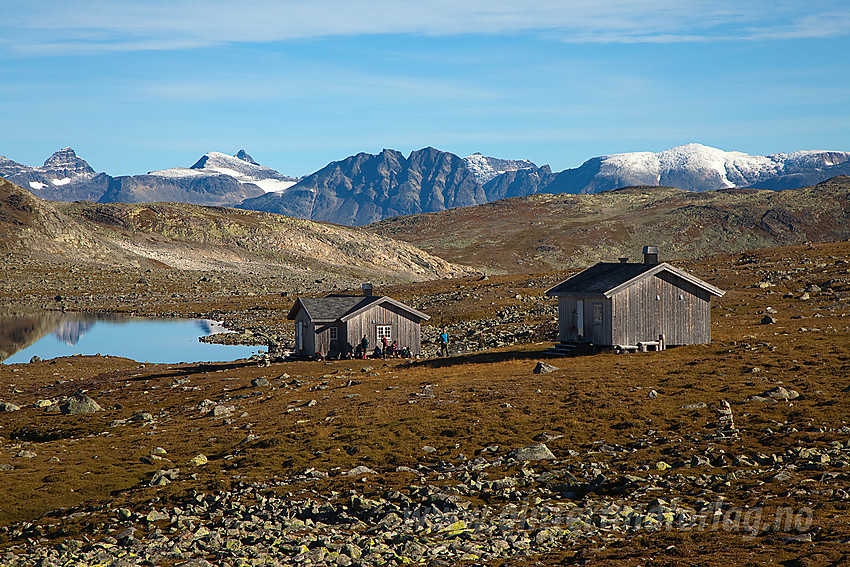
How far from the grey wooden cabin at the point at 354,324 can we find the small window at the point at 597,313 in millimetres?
13063

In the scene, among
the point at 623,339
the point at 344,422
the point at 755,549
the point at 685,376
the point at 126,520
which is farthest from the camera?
the point at 623,339

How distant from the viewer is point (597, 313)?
46.9 meters

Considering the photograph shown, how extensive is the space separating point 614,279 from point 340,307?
19.9 metres

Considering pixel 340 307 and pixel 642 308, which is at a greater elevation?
pixel 340 307

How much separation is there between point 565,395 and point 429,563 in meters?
17.2

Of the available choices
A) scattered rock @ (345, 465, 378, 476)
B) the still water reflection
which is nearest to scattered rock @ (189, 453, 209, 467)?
scattered rock @ (345, 465, 378, 476)

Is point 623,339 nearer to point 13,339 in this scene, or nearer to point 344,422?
point 344,422

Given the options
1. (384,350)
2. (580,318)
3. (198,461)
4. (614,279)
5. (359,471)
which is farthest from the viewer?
(384,350)

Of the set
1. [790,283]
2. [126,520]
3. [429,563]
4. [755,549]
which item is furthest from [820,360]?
[790,283]

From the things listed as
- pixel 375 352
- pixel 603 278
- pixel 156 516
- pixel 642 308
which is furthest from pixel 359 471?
pixel 375 352

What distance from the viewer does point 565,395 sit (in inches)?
1277

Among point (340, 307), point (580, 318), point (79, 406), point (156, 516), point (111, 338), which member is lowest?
point (156, 516)

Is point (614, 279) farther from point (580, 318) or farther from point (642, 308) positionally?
point (580, 318)

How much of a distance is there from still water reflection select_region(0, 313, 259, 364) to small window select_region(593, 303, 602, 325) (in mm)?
33420
